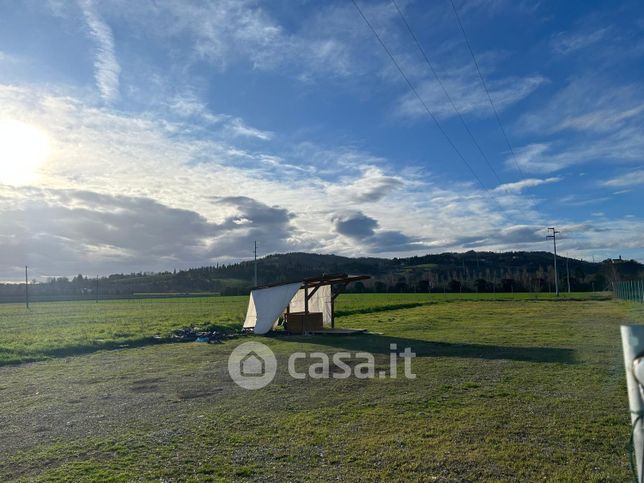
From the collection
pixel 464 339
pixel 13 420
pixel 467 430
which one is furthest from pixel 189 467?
pixel 464 339

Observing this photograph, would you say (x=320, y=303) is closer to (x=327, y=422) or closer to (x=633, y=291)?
(x=327, y=422)

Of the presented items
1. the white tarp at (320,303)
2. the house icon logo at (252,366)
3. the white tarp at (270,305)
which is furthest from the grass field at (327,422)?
the white tarp at (320,303)

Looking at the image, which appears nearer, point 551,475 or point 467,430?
point 551,475

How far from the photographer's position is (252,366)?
12.6 meters

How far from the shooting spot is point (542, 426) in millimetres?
6602

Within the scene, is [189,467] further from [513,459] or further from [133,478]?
[513,459]

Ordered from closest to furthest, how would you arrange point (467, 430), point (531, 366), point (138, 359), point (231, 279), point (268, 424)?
point (467, 430) < point (268, 424) < point (531, 366) < point (138, 359) < point (231, 279)

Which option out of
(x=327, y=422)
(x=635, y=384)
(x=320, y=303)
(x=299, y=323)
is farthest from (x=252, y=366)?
(x=320, y=303)

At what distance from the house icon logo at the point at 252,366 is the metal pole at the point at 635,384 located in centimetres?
872

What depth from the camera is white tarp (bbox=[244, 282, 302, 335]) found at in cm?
2148

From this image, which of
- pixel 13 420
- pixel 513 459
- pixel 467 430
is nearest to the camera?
pixel 513 459

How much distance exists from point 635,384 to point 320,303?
77.2 feet

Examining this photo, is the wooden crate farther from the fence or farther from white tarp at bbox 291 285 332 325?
the fence

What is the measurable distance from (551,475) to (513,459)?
1.60 feet
